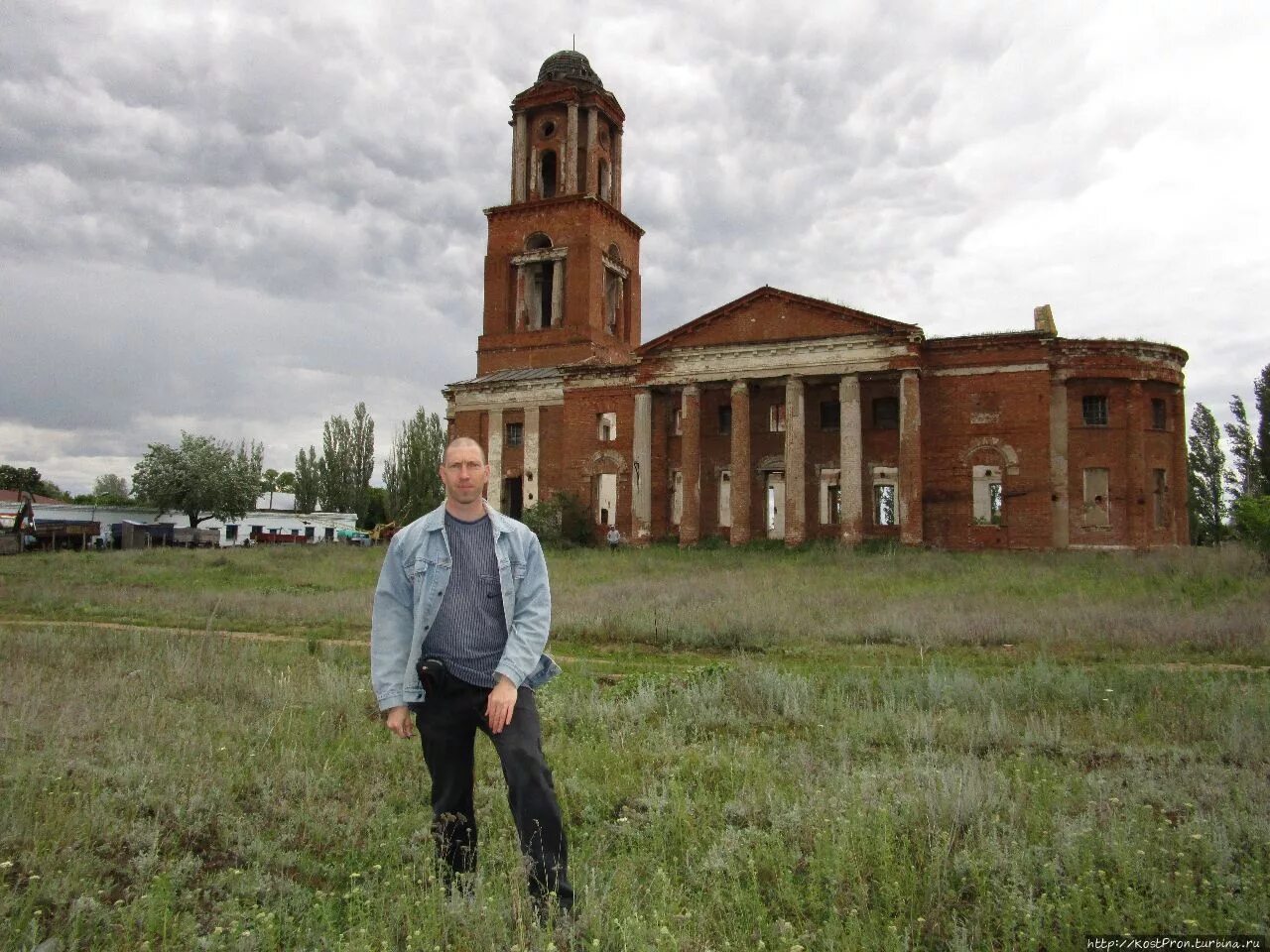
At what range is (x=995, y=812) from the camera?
16.4 feet

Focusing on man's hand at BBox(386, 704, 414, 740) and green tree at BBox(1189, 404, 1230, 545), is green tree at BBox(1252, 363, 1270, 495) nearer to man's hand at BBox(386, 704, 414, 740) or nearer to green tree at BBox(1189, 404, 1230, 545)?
green tree at BBox(1189, 404, 1230, 545)

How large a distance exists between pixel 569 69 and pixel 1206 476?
3757 centimetres

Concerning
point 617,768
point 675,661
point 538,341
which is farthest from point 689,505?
point 617,768

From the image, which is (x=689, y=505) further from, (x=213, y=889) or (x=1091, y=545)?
(x=213, y=889)

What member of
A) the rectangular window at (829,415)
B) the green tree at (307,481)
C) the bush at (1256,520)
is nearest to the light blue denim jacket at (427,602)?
the bush at (1256,520)

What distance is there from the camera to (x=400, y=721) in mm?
3918

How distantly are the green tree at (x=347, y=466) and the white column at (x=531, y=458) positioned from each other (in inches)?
1145

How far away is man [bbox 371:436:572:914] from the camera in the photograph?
3.91 m

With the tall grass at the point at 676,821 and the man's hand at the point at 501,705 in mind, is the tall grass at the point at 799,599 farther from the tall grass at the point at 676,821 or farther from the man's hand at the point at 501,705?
the man's hand at the point at 501,705

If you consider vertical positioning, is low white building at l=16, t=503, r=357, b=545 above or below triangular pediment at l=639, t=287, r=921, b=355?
below

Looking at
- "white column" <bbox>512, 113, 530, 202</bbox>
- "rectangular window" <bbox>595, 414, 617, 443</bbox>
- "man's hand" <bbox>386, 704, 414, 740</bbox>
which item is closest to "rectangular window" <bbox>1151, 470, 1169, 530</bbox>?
"rectangular window" <bbox>595, 414, 617, 443</bbox>

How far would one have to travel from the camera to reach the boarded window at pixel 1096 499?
28969mm

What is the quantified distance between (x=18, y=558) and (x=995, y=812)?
35.4m

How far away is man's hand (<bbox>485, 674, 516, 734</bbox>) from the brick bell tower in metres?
35.2
